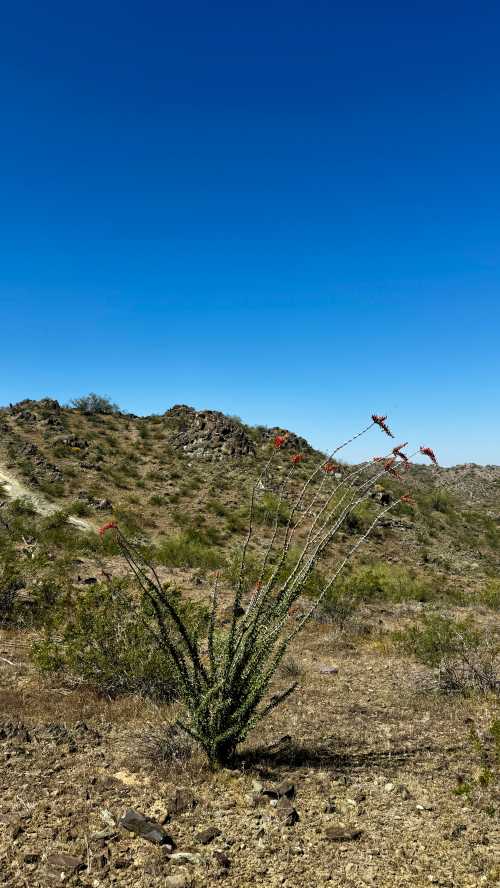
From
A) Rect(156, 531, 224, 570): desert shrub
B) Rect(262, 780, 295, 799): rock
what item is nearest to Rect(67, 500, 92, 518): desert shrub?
Rect(156, 531, 224, 570): desert shrub

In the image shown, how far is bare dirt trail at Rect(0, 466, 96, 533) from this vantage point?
19220 mm

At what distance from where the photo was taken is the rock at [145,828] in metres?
3.76

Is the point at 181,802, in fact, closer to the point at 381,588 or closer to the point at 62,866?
the point at 62,866

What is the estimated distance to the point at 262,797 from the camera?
170 inches

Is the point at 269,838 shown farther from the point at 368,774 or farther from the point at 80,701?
the point at 80,701

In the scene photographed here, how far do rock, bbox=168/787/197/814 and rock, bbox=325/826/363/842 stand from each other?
1.04m

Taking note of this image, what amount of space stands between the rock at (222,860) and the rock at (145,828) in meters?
0.31

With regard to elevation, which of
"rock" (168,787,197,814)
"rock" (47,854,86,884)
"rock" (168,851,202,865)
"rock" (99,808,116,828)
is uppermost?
"rock" (99,808,116,828)

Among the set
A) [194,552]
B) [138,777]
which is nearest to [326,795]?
[138,777]

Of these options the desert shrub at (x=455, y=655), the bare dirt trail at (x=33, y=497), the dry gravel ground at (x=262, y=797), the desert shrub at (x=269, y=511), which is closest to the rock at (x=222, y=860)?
the dry gravel ground at (x=262, y=797)

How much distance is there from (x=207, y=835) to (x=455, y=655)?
206 inches

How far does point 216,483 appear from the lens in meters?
26.8

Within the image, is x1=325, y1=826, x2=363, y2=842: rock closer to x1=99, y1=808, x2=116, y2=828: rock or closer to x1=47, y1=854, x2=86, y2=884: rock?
x1=99, y1=808, x2=116, y2=828: rock

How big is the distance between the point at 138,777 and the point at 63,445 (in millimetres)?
25217
